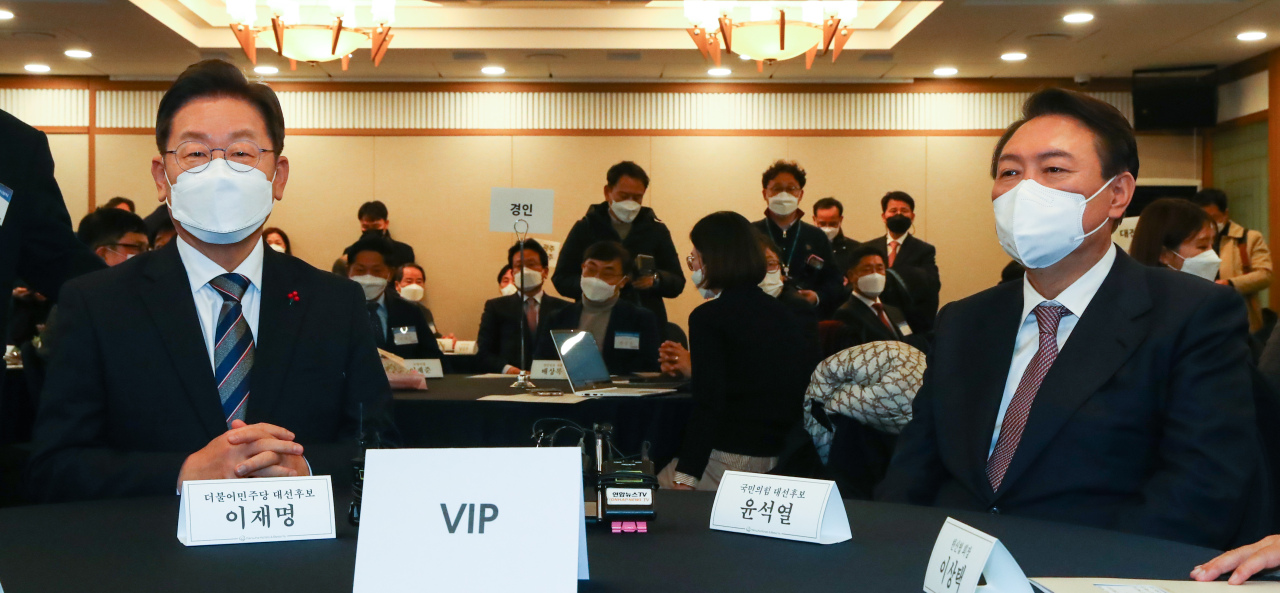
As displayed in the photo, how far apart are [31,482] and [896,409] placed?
7.33ft

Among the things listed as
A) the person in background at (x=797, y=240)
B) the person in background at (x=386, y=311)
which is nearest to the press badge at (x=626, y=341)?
the person in background at (x=386, y=311)

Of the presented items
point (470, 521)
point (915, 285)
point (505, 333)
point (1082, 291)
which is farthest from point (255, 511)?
point (915, 285)

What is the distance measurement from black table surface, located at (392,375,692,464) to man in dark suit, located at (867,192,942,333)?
3.65 meters

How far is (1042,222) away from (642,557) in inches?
44.7

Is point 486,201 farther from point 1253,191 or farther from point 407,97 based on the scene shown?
point 1253,191

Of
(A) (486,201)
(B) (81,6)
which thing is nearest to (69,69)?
(B) (81,6)

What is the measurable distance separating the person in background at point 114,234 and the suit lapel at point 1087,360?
4.00m

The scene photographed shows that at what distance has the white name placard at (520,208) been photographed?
4660 mm

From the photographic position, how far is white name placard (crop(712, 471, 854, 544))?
4.19 ft

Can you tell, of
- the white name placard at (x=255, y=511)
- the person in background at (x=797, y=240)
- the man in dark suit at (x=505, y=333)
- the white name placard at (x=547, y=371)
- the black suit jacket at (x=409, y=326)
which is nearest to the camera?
the white name placard at (x=255, y=511)

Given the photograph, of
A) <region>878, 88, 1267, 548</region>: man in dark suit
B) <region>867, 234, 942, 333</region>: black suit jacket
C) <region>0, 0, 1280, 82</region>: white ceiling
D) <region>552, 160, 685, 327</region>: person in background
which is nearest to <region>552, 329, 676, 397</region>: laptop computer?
<region>552, 160, 685, 327</region>: person in background

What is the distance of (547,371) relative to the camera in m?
4.36

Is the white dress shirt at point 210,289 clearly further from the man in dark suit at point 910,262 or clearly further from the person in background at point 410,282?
the person in background at point 410,282

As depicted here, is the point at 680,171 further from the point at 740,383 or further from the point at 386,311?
the point at 740,383
